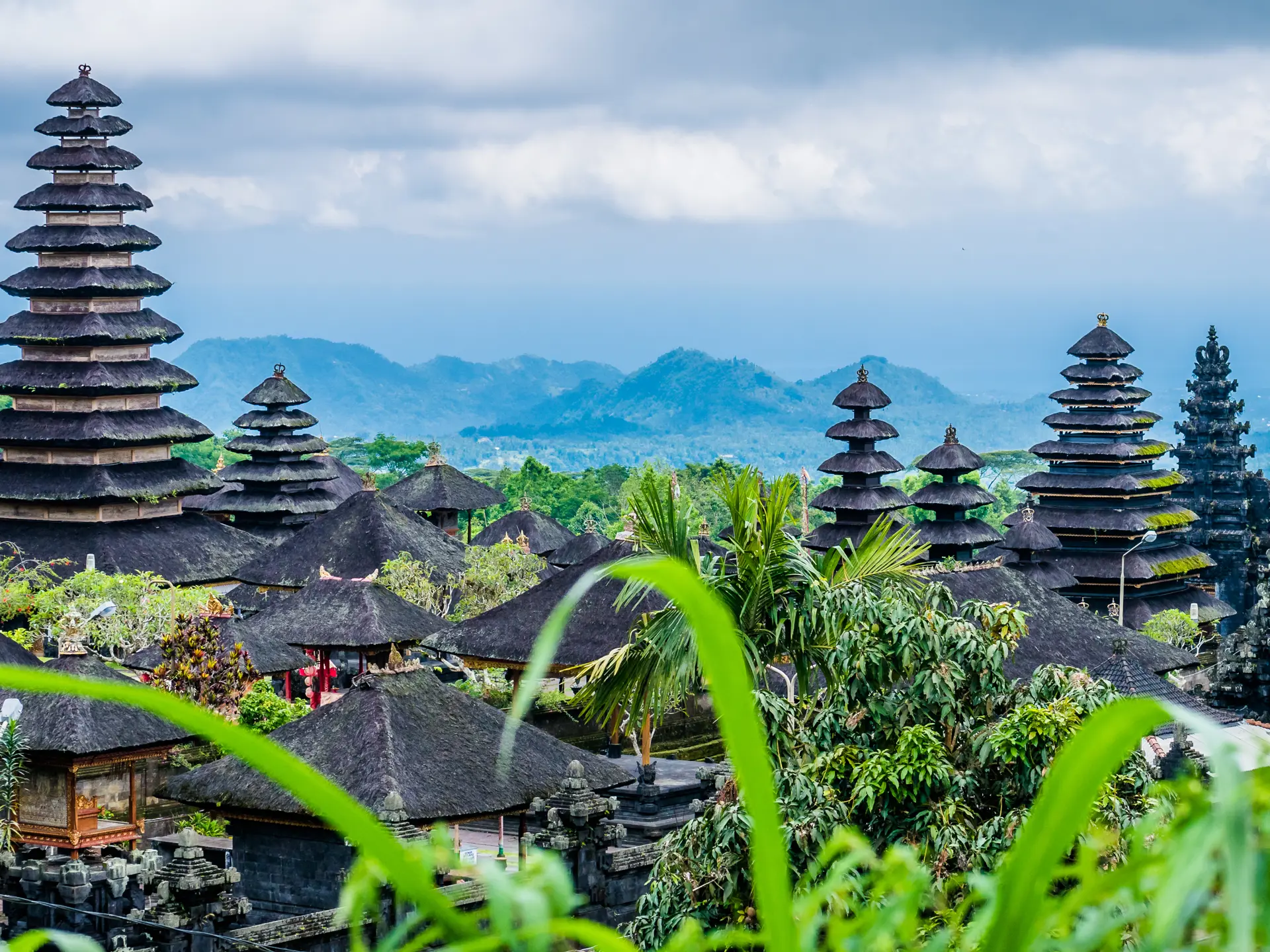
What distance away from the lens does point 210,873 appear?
55.1 feet

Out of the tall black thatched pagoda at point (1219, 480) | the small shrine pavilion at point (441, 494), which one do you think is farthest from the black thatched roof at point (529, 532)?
the tall black thatched pagoda at point (1219, 480)

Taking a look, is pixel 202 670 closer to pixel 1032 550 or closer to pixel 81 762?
pixel 81 762

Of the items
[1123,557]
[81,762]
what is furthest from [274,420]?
[81,762]

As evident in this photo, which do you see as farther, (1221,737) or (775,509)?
(775,509)

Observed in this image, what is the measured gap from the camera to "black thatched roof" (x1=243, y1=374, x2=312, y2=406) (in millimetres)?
49906

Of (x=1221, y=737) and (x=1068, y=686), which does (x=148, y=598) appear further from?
(x=1221, y=737)

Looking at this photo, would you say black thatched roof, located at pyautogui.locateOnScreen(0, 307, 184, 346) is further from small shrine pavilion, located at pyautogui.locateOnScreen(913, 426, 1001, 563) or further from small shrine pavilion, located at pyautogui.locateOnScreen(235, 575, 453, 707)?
small shrine pavilion, located at pyautogui.locateOnScreen(913, 426, 1001, 563)

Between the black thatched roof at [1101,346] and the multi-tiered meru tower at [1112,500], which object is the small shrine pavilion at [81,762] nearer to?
the multi-tiered meru tower at [1112,500]

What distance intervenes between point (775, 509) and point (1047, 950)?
1427cm

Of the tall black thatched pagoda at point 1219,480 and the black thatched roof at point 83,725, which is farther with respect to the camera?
the tall black thatched pagoda at point 1219,480

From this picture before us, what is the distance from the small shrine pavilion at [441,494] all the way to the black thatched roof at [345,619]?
1982 cm

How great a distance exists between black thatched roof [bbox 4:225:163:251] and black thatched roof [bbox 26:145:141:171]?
1.42 meters

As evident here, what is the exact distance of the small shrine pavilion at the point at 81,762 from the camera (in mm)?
23078

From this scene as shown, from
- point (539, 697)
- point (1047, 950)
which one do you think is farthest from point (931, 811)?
point (539, 697)
